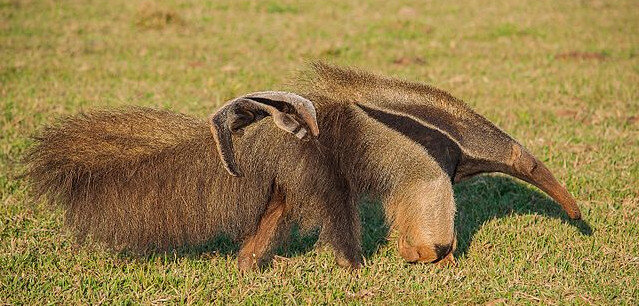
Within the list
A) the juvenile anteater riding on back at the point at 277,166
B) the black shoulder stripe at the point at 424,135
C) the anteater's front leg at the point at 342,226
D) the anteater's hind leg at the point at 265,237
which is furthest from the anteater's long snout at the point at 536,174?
the anteater's hind leg at the point at 265,237

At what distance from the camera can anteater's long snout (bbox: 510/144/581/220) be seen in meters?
4.50

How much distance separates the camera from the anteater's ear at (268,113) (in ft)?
11.1

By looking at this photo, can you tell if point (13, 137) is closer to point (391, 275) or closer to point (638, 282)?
point (391, 275)

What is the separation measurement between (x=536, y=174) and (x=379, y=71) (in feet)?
9.23

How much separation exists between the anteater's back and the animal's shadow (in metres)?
0.75

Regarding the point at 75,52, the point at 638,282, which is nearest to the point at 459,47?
the point at 75,52

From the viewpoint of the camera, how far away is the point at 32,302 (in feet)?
12.8

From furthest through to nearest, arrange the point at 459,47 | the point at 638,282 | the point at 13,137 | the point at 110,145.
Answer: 1. the point at 459,47
2. the point at 13,137
3. the point at 638,282
4. the point at 110,145

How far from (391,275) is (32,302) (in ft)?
6.98

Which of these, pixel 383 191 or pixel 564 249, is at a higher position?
pixel 383 191

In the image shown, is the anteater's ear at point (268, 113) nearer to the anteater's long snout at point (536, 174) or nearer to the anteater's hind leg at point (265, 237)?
the anteater's hind leg at point (265, 237)

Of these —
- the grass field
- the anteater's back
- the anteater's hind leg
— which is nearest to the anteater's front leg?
the grass field

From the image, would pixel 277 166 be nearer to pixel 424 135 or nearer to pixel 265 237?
pixel 265 237

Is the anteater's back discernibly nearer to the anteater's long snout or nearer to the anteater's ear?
the anteater's ear
